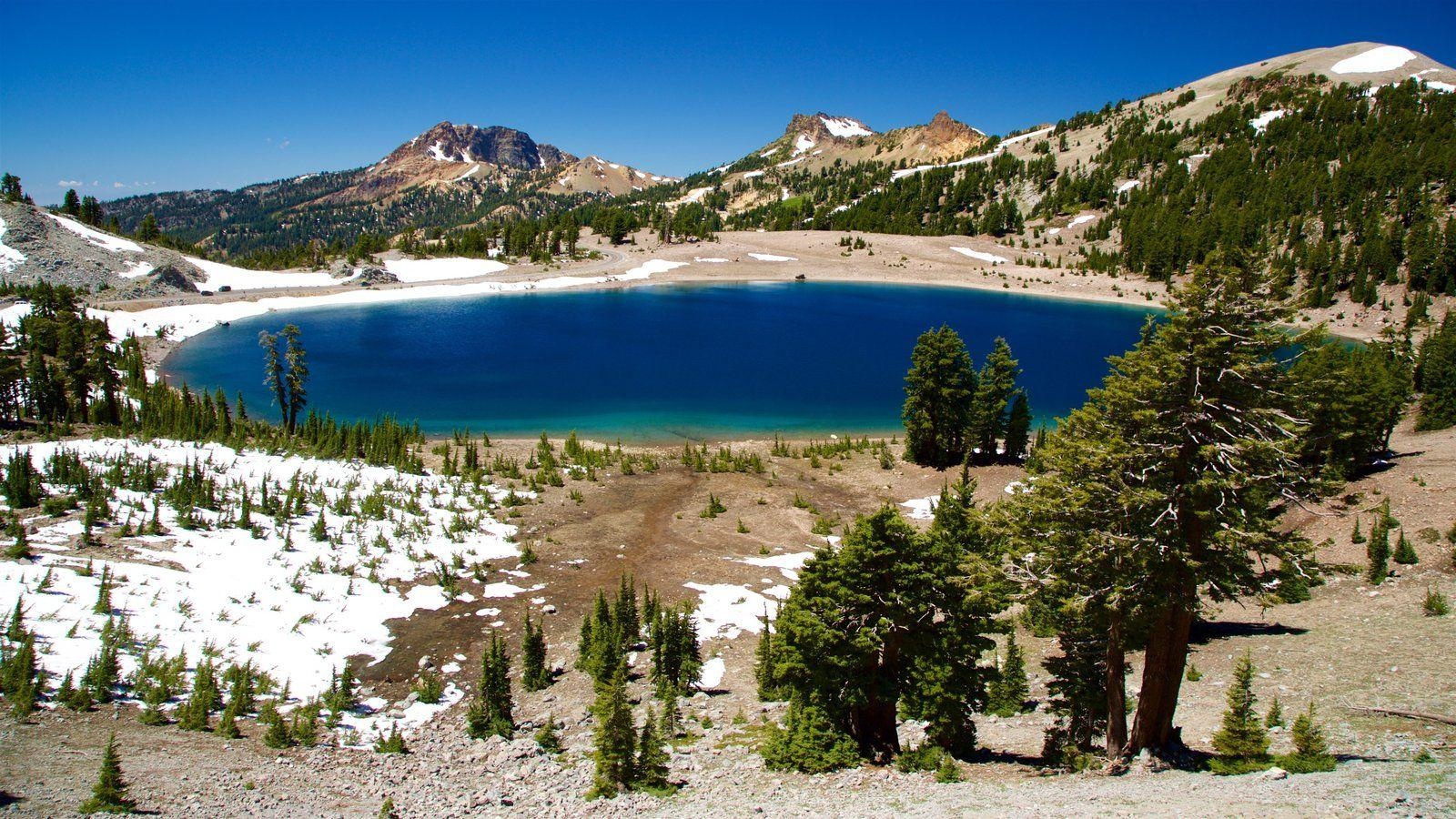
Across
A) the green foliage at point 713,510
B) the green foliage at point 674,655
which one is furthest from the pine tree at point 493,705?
the green foliage at point 713,510

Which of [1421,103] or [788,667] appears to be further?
[1421,103]

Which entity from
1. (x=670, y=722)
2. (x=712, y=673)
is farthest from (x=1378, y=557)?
(x=670, y=722)

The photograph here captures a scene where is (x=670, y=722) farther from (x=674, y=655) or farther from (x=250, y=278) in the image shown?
(x=250, y=278)

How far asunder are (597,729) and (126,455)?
2312 cm

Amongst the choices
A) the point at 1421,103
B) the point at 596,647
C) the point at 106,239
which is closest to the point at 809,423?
the point at 596,647

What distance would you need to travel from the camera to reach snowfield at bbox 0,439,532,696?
15328 millimetres

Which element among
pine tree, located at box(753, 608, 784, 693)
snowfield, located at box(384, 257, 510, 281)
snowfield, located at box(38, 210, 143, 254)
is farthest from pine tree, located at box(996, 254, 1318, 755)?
snowfield, located at box(384, 257, 510, 281)

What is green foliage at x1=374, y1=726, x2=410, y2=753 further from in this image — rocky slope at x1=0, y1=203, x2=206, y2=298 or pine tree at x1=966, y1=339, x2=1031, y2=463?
rocky slope at x1=0, y1=203, x2=206, y2=298

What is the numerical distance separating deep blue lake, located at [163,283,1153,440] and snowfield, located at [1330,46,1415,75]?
306 feet

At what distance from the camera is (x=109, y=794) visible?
29.6 ft

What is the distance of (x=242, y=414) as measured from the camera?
35656 millimetres

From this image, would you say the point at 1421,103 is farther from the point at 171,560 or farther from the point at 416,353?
the point at 171,560

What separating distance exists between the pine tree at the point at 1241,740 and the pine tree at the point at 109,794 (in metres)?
15.1

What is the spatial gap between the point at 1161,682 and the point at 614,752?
8.80 metres
